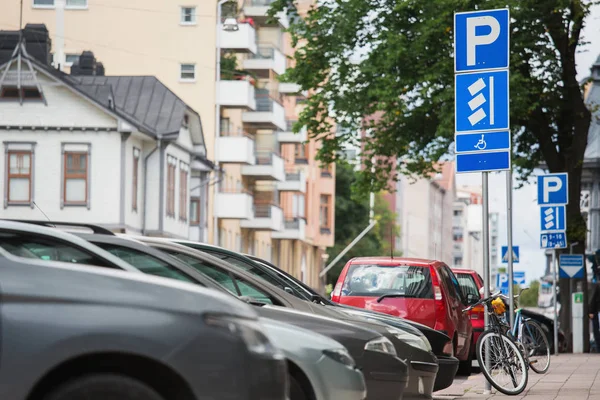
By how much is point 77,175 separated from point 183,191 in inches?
340

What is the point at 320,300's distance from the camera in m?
12.7

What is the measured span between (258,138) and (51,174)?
83.9 feet

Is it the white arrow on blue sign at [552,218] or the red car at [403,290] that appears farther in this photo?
the white arrow on blue sign at [552,218]

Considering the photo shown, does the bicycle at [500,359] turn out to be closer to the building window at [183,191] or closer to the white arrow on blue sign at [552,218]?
the white arrow on blue sign at [552,218]

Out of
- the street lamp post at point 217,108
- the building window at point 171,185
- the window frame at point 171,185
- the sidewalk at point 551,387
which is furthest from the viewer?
the street lamp post at point 217,108

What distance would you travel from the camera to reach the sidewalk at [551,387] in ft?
50.1

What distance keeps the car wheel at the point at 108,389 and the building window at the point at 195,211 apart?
57.4 m

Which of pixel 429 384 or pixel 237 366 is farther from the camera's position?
pixel 429 384

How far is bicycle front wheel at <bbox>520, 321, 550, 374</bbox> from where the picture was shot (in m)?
19.5

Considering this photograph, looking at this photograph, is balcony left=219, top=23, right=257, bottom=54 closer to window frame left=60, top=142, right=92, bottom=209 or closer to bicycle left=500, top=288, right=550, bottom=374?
window frame left=60, top=142, right=92, bottom=209

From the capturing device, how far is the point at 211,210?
6719 centimetres

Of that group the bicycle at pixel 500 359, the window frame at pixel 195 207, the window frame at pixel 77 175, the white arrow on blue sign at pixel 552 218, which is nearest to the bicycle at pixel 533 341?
the bicycle at pixel 500 359

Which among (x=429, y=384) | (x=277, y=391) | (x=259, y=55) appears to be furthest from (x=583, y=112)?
(x=259, y=55)

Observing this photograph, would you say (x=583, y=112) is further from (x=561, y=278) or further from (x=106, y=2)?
(x=106, y=2)
